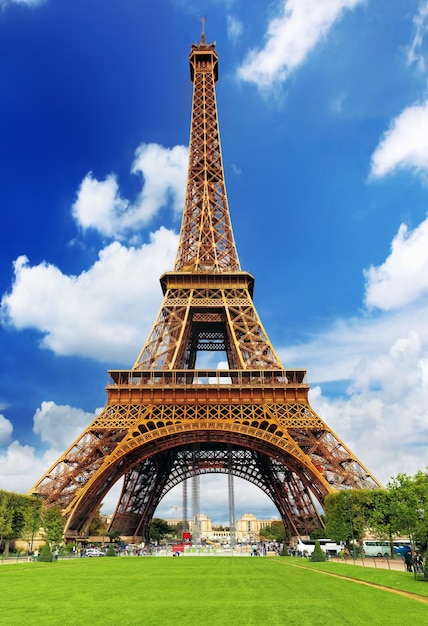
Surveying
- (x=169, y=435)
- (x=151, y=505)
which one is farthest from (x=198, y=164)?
(x=151, y=505)

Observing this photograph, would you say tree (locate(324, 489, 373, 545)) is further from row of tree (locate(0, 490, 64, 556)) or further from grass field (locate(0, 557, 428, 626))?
row of tree (locate(0, 490, 64, 556))

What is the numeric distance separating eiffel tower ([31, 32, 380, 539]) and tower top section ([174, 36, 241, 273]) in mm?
179

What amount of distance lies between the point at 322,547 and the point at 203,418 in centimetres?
1395

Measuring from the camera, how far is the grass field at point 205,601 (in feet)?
35.3

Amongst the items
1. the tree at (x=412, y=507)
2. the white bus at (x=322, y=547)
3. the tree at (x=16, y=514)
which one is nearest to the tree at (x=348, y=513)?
the white bus at (x=322, y=547)

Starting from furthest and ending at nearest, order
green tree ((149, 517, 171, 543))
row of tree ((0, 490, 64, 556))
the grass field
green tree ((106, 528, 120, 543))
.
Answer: green tree ((149, 517, 171, 543)), green tree ((106, 528, 120, 543)), row of tree ((0, 490, 64, 556)), the grass field

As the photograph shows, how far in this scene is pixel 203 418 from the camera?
135 feet

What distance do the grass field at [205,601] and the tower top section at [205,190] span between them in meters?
37.9

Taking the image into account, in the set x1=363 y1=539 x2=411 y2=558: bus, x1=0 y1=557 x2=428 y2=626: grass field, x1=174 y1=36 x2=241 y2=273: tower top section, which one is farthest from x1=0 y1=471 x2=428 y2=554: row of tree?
x1=174 y1=36 x2=241 y2=273: tower top section

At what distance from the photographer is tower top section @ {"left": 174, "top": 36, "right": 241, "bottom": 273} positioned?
5606 centimetres

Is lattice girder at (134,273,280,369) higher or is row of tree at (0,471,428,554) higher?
lattice girder at (134,273,280,369)

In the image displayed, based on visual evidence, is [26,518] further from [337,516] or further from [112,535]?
[337,516]

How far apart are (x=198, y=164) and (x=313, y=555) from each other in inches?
1892

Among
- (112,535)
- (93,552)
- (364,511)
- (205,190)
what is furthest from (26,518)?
(205,190)
